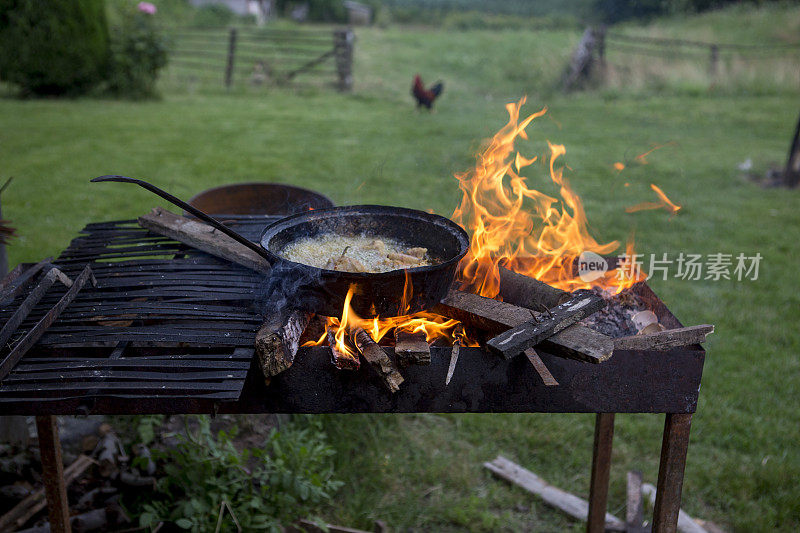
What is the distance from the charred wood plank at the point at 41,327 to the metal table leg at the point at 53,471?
35 centimetres

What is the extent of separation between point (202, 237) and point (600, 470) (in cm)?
201

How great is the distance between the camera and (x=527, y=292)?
7.80 feet

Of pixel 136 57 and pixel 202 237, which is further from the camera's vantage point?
pixel 136 57

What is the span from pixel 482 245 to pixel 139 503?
1938mm

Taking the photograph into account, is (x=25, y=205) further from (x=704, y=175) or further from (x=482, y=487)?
(x=704, y=175)

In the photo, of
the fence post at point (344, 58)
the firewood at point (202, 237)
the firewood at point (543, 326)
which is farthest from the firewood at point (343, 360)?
the fence post at point (344, 58)

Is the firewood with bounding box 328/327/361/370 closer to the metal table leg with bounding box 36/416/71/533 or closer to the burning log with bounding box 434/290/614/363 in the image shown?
the burning log with bounding box 434/290/614/363

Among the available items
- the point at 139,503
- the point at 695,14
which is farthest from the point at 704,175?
the point at 695,14

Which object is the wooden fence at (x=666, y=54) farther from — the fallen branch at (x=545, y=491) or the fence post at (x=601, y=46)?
the fallen branch at (x=545, y=491)

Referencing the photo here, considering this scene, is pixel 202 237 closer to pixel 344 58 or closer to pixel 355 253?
pixel 355 253

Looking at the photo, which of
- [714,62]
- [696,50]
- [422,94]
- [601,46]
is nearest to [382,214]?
[422,94]

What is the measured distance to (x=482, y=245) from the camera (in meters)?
2.59

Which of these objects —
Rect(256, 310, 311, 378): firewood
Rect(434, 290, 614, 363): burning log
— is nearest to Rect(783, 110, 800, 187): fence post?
Rect(434, 290, 614, 363): burning log

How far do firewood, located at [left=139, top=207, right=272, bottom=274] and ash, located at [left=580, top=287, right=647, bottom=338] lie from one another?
1.26 meters
